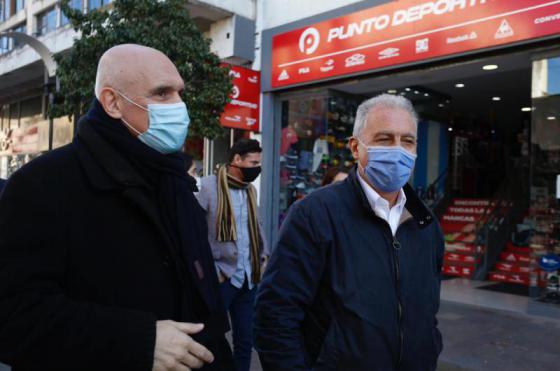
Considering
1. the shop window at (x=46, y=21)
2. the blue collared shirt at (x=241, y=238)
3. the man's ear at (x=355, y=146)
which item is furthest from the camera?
the shop window at (x=46, y=21)

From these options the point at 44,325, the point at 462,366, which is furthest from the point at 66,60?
the point at 44,325

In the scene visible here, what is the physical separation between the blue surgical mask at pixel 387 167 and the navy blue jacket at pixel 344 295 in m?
0.14

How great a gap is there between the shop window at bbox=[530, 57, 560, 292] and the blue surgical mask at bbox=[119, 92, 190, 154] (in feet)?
21.6

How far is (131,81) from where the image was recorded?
1633mm

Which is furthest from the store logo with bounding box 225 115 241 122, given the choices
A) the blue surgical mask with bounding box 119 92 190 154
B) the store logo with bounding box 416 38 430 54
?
the blue surgical mask with bounding box 119 92 190 154

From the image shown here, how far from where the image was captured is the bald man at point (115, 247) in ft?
4.41

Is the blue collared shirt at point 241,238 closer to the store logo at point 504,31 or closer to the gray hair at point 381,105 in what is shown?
the gray hair at point 381,105

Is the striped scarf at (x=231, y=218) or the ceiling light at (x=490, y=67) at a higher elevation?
the ceiling light at (x=490, y=67)

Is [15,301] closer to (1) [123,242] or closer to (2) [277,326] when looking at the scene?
(1) [123,242]

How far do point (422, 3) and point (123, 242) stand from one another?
24.1 ft

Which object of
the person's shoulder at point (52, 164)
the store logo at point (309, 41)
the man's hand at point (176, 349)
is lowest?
the man's hand at point (176, 349)

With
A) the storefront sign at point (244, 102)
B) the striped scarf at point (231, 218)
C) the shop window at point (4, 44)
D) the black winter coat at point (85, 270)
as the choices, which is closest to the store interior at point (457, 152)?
the storefront sign at point (244, 102)

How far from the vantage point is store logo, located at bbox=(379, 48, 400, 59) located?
805 centimetres

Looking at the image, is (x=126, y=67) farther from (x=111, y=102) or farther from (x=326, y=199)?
(x=326, y=199)
